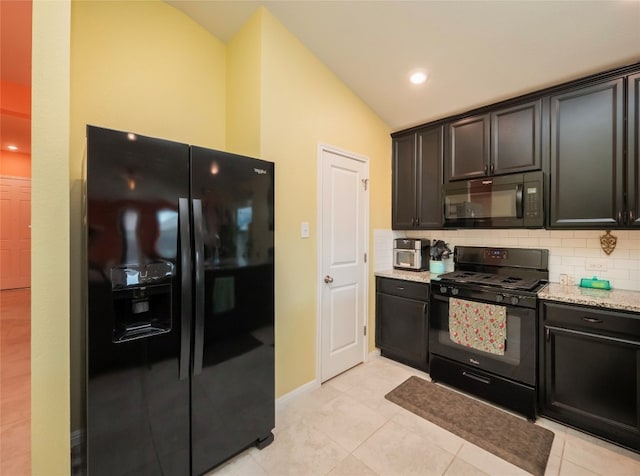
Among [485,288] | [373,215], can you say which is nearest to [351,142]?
[373,215]

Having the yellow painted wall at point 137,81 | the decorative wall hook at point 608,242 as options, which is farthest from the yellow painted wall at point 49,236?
the decorative wall hook at point 608,242

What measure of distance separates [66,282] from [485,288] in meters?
2.68

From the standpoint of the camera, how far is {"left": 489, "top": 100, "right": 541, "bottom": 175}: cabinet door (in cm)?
225

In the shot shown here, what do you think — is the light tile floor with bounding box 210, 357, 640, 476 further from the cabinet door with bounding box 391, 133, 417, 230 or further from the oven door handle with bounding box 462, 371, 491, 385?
the cabinet door with bounding box 391, 133, 417, 230

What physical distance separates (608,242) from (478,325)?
4.02 feet

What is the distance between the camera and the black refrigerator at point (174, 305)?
46.8 inches

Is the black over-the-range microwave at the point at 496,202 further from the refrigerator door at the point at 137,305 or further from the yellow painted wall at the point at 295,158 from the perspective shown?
the refrigerator door at the point at 137,305

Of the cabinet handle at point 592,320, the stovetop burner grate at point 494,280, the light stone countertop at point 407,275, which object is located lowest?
the cabinet handle at point 592,320

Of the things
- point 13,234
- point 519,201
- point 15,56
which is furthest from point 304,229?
point 13,234

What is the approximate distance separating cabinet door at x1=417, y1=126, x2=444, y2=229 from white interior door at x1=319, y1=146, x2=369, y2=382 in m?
0.61

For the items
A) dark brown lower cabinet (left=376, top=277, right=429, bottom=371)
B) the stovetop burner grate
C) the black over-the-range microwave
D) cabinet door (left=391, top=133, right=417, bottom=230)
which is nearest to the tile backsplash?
the stovetop burner grate

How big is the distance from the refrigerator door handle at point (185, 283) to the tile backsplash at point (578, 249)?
8.98ft

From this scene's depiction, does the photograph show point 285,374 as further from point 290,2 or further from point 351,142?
point 290,2

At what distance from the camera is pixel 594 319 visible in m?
1.80
